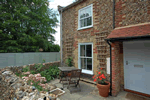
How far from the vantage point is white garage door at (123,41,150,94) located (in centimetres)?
357

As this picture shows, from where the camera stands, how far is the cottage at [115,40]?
3541mm

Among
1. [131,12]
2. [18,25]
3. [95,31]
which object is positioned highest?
[18,25]

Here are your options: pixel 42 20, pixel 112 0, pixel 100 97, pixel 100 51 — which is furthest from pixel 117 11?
pixel 42 20

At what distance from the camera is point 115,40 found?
11.6 feet

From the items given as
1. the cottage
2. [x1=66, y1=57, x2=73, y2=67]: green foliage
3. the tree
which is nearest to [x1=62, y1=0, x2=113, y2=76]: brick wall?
the cottage

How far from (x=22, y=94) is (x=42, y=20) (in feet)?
37.3

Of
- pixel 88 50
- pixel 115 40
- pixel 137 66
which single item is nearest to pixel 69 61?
pixel 88 50

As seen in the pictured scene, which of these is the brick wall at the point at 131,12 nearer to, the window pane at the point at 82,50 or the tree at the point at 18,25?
the window pane at the point at 82,50

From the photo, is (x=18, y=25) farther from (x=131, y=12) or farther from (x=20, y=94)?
(x=131, y=12)

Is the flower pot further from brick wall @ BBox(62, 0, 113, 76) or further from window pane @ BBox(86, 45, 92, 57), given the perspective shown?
window pane @ BBox(86, 45, 92, 57)

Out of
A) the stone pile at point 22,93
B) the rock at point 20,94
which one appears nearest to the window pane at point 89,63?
the stone pile at point 22,93

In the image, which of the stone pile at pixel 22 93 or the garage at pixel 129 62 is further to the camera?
the garage at pixel 129 62

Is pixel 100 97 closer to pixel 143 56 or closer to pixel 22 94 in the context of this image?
pixel 143 56

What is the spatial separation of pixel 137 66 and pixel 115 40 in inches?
61.8
